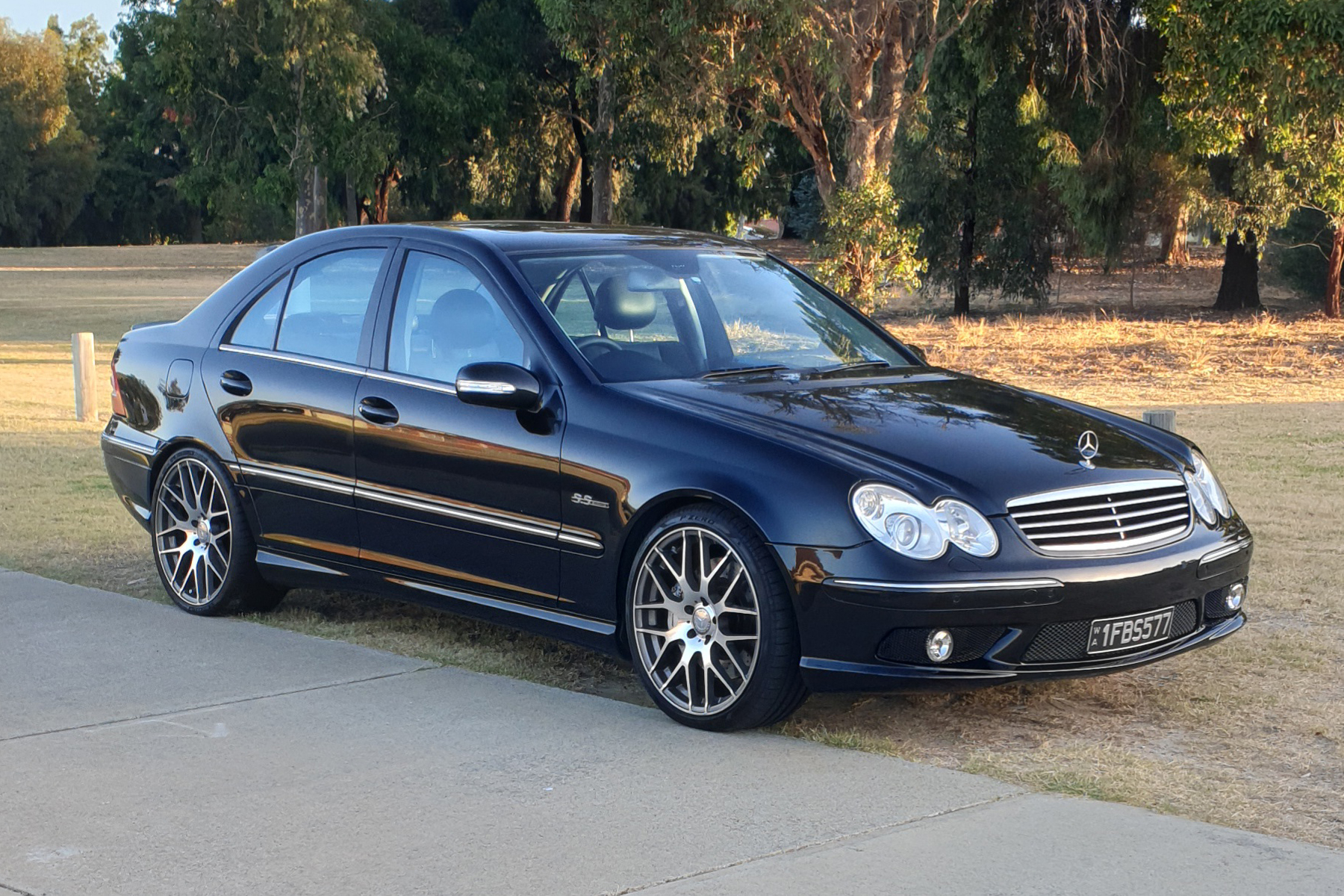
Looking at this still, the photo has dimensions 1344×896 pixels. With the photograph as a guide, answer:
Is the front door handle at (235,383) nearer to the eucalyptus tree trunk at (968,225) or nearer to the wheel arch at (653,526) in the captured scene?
the wheel arch at (653,526)

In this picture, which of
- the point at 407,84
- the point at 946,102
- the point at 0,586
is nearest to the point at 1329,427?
the point at 0,586

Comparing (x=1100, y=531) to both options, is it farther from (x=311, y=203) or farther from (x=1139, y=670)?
(x=311, y=203)

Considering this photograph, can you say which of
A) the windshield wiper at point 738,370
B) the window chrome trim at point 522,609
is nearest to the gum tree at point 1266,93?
the windshield wiper at point 738,370

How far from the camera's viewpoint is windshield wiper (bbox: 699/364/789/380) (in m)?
6.31

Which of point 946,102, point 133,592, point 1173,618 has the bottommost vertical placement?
point 133,592

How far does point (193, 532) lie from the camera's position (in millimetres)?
7445

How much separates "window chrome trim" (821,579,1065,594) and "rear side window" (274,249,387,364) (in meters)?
2.51

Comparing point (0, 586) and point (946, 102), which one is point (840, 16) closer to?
point (946, 102)

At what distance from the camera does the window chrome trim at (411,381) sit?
6355 mm

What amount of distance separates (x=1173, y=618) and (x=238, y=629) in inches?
149

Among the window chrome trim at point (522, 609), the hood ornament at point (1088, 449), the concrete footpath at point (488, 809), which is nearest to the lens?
the concrete footpath at point (488, 809)

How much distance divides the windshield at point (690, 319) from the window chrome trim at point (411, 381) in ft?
1.59

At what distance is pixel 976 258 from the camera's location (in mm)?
35375

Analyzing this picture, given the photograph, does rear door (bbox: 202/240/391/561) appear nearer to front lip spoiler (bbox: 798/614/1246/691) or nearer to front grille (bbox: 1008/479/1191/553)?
front lip spoiler (bbox: 798/614/1246/691)
